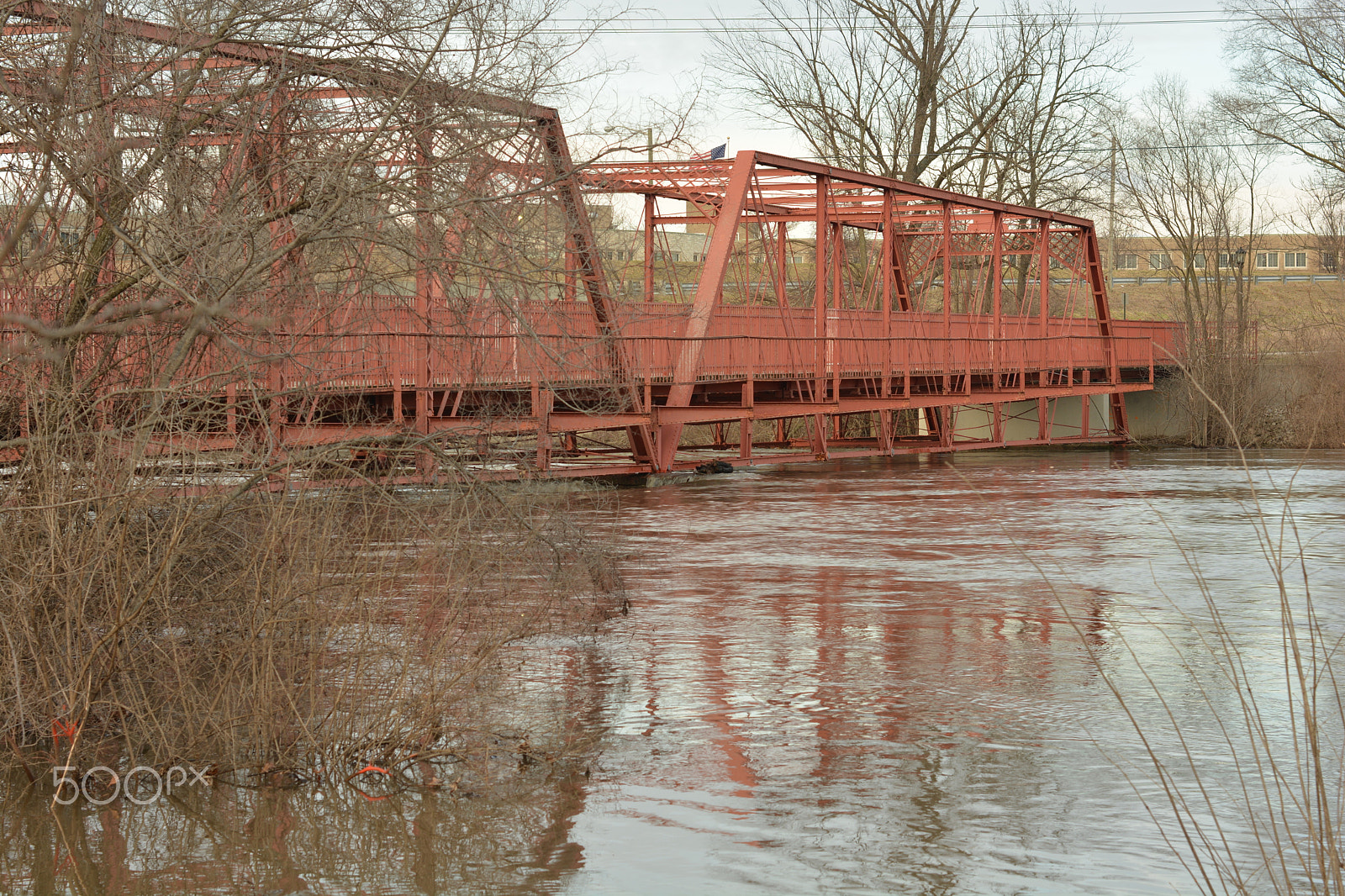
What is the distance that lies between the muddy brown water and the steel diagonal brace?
31.6 feet

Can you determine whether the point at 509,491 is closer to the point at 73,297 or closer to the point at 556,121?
the point at 556,121

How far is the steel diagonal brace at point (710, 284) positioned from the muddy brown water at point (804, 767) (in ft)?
31.6

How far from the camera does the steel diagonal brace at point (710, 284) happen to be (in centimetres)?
2483

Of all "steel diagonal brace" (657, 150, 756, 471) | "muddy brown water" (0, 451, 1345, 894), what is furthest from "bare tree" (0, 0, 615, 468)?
"steel diagonal brace" (657, 150, 756, 471)

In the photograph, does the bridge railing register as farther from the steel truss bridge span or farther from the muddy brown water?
the muddy brown water

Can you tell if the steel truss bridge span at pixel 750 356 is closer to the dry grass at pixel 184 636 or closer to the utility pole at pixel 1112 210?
the dry grass at pixel 184 636

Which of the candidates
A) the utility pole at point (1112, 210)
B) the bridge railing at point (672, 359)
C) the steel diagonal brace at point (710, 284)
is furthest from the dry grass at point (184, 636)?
the utility pole at point (1112, 210)

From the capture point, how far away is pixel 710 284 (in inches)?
988

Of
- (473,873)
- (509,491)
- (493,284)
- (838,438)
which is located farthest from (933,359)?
(473,873)

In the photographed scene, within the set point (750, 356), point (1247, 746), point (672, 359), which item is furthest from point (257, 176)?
point (750, 356)

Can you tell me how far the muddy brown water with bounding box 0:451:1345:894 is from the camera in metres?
6.03

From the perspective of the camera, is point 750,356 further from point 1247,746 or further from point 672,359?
point 1247,746

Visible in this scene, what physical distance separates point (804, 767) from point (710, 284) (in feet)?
59.8

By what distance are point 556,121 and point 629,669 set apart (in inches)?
153
